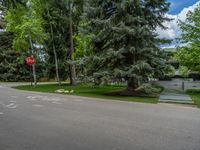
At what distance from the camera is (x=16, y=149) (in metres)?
3.83

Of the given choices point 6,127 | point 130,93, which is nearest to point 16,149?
point 6,127

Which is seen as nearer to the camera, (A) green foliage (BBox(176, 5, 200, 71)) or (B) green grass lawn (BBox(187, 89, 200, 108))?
(B) green grass lawn (BBox(187, 89, 200, 108))

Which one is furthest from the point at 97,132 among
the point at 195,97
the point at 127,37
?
the point at 195,97

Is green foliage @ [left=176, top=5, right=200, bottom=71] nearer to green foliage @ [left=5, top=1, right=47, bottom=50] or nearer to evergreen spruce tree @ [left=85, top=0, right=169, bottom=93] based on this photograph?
evergreen spruce tree @ [left=85, top=0, right=169, bottom=93]

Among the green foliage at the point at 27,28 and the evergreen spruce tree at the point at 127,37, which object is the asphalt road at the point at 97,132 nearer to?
the evergreen spruce tree at the point at 127,37

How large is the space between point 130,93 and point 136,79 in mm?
1620

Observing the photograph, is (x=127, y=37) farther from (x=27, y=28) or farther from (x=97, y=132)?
(x=27, y=28)

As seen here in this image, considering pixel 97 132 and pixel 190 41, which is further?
pixel 190 41

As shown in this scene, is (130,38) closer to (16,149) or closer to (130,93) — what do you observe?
(130,93)

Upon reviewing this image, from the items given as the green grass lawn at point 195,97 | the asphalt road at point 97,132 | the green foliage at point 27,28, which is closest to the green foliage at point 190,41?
the green grass lawn at point 195,97

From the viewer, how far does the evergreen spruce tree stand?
40.5 feet

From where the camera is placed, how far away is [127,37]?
12.9 meters

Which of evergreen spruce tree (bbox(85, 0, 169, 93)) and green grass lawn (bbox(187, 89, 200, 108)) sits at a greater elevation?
evergreen spruce tree (bbox(85, 0, 169, 93))

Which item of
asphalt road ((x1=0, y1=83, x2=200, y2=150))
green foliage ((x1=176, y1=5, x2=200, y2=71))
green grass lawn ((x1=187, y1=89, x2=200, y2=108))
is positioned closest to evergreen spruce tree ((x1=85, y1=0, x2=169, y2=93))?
green foliage ((x1=176, y1=5, x2=200, y2=71))
